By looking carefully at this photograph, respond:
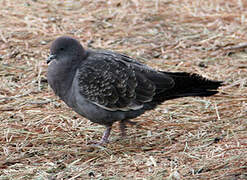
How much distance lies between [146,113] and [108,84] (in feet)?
3.54

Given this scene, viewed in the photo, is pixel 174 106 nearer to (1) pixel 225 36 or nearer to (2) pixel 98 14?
(1) pixel 225 36

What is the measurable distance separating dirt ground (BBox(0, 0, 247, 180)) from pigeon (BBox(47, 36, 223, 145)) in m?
0.39

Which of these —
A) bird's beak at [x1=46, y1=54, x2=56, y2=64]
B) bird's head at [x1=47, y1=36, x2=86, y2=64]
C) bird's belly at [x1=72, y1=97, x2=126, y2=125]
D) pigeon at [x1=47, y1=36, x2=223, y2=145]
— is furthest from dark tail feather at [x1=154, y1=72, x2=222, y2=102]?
bird's beak at [x1=46, y1=54, x2=56, y2=64]

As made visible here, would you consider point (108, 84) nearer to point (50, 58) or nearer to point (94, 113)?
point (94, 113)

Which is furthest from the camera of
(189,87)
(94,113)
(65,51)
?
(189,87)

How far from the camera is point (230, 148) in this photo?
179 inches

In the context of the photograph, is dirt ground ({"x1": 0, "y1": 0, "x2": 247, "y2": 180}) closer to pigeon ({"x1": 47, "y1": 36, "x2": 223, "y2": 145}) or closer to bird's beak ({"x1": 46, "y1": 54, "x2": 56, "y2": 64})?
pigeon ({"x1": 47, "y1": 36, "x2": 223, "y2": 145})

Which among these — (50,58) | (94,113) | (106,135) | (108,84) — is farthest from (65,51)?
(106,135)

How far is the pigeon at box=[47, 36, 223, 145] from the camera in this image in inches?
194

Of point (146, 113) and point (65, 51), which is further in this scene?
point (146, 113)

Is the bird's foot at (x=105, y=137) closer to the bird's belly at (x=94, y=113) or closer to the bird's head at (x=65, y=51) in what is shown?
the bird's belly at (x=94, y=113)

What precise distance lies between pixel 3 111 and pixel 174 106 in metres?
2.17

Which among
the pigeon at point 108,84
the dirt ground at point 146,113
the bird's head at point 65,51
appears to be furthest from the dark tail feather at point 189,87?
the bird's head at point 65,51

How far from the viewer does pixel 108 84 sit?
503cm
